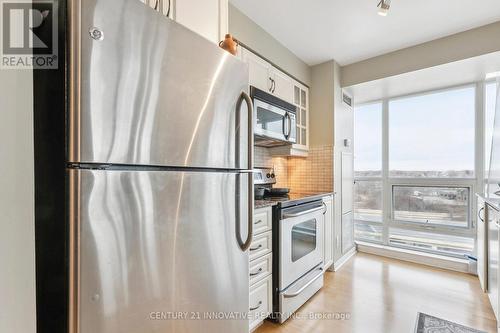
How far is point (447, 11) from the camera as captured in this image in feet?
6.70

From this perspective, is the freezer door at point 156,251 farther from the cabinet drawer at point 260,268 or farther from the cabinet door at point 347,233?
the cabinet door at point 347,233

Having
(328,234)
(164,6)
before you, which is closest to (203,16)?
(164,6)

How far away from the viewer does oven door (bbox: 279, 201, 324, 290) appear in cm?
185

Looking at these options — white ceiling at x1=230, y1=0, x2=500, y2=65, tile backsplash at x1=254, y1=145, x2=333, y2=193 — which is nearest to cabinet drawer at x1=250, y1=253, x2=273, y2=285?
tile backsplash at x1=254, y1=145, x2=333, y2=193

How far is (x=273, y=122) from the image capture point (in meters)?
2.21

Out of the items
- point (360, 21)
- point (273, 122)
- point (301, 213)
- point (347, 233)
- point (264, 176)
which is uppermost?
point (360, 21)

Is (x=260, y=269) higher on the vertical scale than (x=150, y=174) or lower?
lower

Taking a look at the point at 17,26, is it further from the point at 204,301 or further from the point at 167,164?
the point at 204,301

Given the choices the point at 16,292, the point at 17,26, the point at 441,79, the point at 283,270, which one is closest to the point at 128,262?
the point at 16,292

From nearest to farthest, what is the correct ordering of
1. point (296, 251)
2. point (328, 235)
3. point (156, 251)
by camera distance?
point (156, 251)
point (296, 251)
point (328, 235)

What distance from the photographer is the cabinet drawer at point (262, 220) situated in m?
1.65

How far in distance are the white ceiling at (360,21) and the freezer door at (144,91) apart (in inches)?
55.1

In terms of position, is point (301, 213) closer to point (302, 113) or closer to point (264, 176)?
point (264, 176)

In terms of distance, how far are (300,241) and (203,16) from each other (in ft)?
5.90
